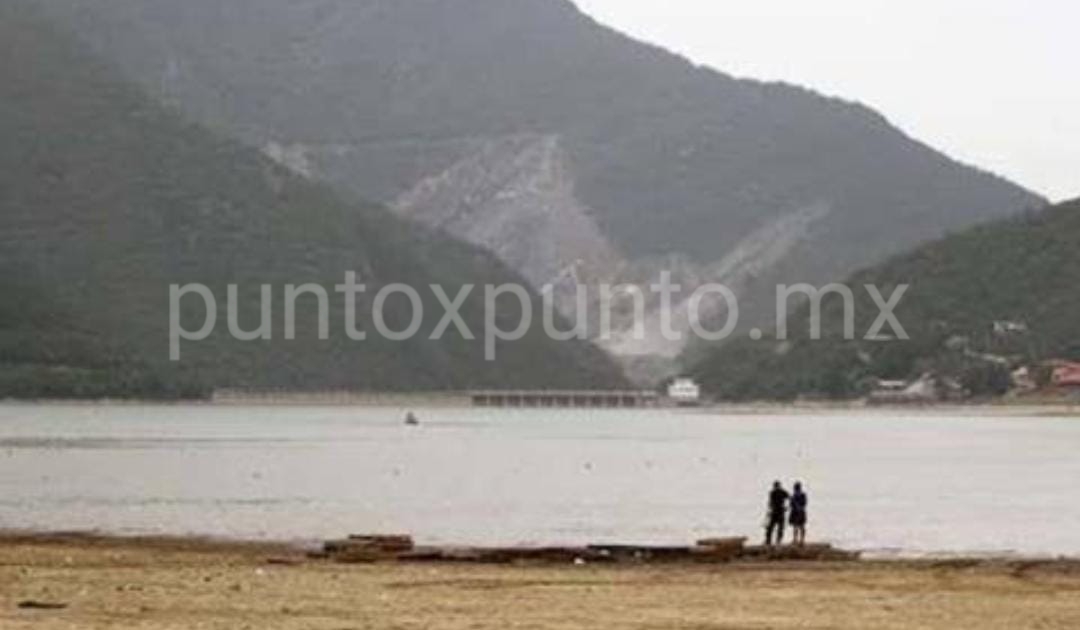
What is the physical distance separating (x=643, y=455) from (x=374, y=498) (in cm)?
7105

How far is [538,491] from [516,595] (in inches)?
2603

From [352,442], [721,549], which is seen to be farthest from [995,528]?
[352,442]

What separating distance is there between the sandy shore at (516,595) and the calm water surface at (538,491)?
17.9 metres

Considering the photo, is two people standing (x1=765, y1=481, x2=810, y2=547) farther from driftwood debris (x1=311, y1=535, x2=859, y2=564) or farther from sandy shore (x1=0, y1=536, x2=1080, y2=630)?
sandy shore (x1=0, y1=536, x2=1080, y2=630)

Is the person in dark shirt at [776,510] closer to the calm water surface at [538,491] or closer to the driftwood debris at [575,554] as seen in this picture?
the driftwood debris at [575,554]

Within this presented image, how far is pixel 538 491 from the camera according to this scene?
105375 mm

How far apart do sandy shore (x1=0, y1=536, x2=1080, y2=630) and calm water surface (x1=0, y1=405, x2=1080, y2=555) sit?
1785 centimetres

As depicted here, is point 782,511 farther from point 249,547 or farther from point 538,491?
point 538,491

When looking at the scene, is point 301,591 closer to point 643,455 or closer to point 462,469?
point 462,469

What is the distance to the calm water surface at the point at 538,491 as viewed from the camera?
241 feet

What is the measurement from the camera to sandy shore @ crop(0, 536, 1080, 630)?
3400 centimetres

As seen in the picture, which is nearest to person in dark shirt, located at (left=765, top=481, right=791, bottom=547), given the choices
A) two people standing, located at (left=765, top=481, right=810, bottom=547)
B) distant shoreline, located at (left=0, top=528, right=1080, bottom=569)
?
two people standing, located at (left=765, top=481, right=810, bottom=547)

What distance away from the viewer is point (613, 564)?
4966 cm

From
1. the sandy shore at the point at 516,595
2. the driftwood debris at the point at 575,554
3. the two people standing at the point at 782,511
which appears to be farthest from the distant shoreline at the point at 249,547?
the sandy shore at the point at 516,595
